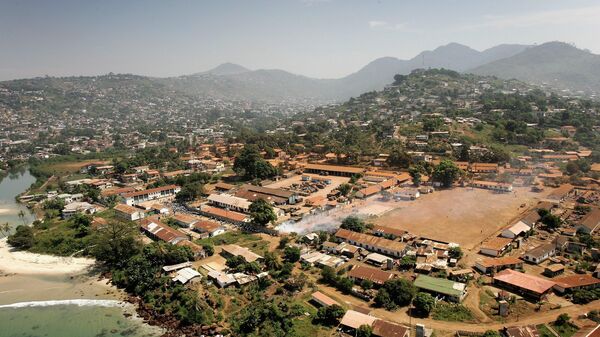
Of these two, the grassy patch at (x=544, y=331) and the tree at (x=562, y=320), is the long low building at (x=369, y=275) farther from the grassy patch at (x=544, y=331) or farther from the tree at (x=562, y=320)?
the tree at (x=562, y=320)

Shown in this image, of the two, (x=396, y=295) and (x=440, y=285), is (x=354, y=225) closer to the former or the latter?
(x=440, y=285)

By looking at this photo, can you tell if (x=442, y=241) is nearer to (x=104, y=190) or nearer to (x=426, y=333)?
(x=426, y=333)

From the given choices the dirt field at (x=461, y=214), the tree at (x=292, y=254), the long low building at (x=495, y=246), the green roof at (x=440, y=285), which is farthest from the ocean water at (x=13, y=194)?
the long low building at (x=495, y=246)

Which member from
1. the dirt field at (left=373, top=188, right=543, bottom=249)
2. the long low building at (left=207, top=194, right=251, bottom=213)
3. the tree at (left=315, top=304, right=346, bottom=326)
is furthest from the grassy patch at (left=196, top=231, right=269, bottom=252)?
the dirt field at (left=373, top=188, right=543, bottom=249)

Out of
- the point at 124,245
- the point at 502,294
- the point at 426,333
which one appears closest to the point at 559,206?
the point at 502,294

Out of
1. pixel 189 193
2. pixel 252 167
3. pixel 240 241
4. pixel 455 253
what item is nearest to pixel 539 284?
pixel 455 253
